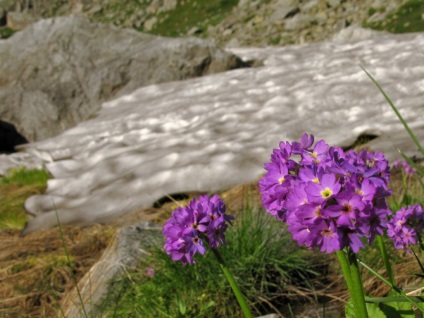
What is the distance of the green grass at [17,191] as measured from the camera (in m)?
4.76

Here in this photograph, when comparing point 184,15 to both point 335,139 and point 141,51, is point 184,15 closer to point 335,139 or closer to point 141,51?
point 141,51

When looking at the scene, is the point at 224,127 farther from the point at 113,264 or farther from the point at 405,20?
the point at 405,20

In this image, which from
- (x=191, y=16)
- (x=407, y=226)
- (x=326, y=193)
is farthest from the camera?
(x=191, y=16)

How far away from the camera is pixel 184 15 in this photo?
3175cm

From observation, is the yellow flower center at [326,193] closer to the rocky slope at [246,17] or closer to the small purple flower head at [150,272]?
the small purple flower head at [150,272]

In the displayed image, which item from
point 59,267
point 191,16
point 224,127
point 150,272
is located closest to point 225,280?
point 150,272

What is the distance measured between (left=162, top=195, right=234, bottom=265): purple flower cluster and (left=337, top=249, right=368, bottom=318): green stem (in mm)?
318

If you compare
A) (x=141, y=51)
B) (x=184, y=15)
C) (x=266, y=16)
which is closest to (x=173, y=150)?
(x=141, y=51)

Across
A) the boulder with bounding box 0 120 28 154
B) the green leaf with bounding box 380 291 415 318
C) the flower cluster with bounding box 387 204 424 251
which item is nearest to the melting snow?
the boulder with bounding box 0 120 28 154

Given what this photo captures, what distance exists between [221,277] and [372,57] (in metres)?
4.45

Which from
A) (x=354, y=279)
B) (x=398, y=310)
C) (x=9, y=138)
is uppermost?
(x=354, y=279)

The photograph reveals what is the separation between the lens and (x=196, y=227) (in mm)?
1271

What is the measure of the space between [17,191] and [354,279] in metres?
4.95

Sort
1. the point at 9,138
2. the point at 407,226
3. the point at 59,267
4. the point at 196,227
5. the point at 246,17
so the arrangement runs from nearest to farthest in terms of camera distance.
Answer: the point at 196,227, the point at 407,226, the point at 59,267, the point at 9,138, the point at 246,17
